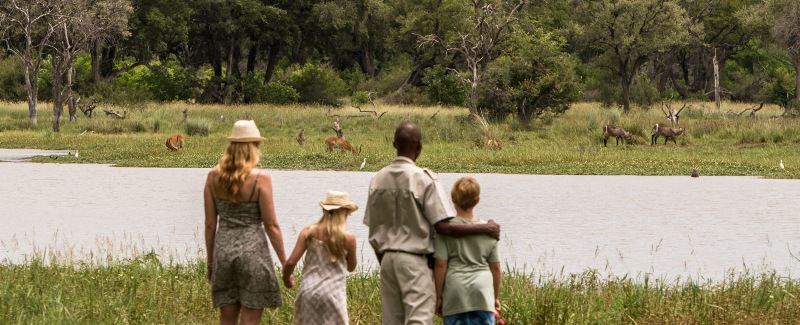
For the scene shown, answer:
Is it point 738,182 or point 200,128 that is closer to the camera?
point 738,182

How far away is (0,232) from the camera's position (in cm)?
1343

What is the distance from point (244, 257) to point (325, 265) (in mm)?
440

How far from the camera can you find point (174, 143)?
28.8 m

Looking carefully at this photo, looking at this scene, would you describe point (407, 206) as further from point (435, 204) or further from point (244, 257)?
point (244, 257)

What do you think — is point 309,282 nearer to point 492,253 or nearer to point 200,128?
point 492,253

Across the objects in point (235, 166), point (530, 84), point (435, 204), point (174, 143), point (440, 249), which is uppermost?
point (530, 84)

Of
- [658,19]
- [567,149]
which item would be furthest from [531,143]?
[658,19]

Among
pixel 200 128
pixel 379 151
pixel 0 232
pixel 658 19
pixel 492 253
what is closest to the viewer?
pixel 492 253

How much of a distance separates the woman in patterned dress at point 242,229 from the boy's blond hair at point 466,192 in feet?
3.34

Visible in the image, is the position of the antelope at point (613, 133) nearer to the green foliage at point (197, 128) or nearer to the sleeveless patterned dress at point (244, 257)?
the green foliage at point (197, 128)

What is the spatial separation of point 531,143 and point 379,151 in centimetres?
547

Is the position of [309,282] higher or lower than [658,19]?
lower

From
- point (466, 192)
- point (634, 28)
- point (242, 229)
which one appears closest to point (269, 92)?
point (634, 28)

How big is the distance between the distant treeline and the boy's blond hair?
32.2m
